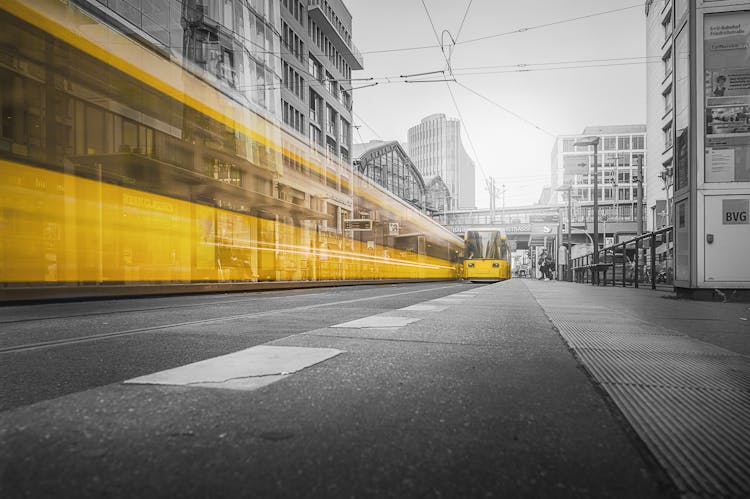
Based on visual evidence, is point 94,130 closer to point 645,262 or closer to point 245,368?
point 245,368

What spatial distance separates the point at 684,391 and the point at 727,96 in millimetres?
9506

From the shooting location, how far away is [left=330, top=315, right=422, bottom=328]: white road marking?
13.7 feet

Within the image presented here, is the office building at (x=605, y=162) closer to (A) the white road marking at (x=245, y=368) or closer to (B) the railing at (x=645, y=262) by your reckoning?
(B) the railing at (x=645, y=262)

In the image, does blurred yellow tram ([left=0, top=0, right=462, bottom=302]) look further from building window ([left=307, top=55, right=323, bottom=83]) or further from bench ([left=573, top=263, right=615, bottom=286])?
building window ([left=307, top=55, right=323, bottom=83])

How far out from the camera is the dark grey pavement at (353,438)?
1056 millimetres

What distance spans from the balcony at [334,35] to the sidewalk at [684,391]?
38.4 meters

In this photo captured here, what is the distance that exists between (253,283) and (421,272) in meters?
12.2

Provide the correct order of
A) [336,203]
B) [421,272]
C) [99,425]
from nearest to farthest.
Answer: [99,425], [336,203], [421,272]

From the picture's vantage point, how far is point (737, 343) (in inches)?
143

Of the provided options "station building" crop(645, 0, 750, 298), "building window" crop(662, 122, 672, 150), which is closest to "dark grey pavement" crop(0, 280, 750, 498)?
"station building" crop(645, 0, 750, 298)

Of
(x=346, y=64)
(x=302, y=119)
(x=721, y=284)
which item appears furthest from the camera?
(x=346, y=64)

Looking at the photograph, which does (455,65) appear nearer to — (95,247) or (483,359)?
(95,247)

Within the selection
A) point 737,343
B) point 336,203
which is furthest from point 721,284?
point 336,203

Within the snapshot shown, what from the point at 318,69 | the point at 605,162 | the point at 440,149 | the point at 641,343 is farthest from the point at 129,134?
the point at 440,149
